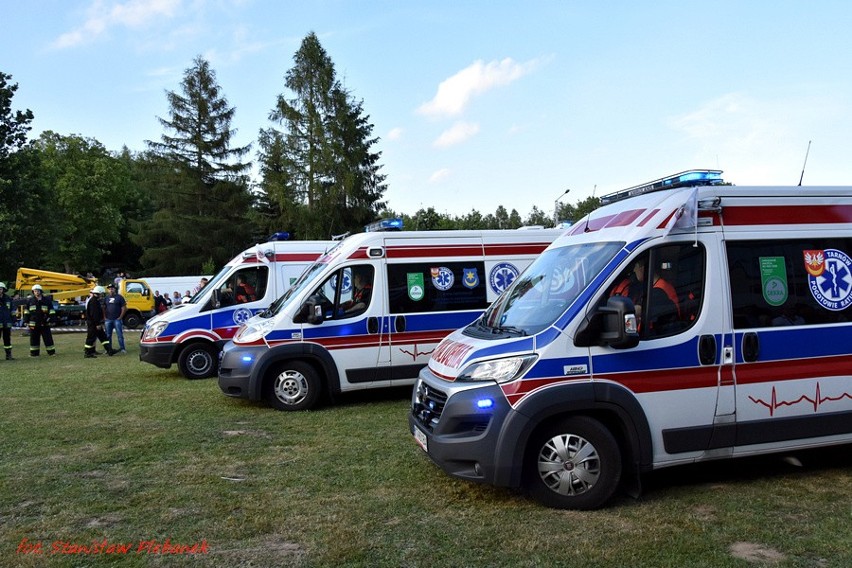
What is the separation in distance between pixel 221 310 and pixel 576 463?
848cm

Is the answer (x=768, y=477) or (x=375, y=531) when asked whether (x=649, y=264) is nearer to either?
Result: (x=768, y=477)

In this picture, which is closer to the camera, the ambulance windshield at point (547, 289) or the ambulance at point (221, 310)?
the ambulance windshield at point (547, 289)

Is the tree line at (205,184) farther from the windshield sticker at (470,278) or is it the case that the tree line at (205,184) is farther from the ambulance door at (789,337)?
the ambulance door at (789,337)

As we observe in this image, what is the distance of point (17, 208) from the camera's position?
3189 centimetres

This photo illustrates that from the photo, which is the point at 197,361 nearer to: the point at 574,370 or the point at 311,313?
the point at 311,313

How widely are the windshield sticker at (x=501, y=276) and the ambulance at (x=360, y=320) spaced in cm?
13

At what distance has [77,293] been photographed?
30.4 metres

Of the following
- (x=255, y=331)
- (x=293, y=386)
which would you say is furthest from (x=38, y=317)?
(x=293, y=386)

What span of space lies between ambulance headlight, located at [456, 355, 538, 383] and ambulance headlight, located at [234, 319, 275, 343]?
14.4 ft

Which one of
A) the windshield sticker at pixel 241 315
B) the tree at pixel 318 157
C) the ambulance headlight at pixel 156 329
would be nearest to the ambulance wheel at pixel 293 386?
the windshield sticker at pixel 241 315

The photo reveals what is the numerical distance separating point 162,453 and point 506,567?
407 cm

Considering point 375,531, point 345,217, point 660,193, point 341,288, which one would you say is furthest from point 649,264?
point 345,217

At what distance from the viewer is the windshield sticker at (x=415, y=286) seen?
9141 mm

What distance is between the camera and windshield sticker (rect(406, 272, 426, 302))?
9.14m
